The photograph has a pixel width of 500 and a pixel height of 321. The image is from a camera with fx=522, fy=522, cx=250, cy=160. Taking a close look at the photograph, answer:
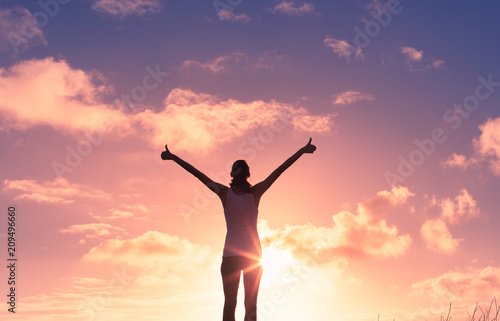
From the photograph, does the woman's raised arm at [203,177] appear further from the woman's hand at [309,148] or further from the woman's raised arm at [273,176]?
the woman's hand at [309,148]

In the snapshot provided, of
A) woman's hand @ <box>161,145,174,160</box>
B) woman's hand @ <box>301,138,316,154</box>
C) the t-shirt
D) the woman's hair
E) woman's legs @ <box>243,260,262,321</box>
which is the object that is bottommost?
woman's legs @ <box>243,260,262,321</box>

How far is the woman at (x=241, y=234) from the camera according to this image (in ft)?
24.2

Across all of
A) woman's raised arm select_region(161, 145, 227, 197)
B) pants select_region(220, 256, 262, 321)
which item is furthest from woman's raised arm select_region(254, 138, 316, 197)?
pants select_region(220, 256, 262, 321)

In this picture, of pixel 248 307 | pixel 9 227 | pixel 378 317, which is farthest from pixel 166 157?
pixel 9 227

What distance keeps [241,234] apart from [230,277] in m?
0.62

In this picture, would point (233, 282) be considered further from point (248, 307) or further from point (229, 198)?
point (229, 198)

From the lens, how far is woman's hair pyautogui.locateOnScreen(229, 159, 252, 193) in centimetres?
764

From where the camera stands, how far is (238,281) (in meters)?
7.40

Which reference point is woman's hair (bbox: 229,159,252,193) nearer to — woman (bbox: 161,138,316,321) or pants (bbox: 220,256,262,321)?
woman (bbox: 161,138,316,321)

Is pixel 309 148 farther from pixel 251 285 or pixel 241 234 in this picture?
pixel 251 285

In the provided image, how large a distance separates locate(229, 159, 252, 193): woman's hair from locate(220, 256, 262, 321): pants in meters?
1.02

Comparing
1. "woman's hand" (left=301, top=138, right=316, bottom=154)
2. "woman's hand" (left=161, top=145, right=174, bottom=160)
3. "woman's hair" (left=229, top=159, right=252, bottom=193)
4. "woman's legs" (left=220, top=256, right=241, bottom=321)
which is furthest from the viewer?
"woman's hand" (left=161, top=145, right=174, bottom=160)

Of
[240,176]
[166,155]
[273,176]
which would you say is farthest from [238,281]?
[166,155]

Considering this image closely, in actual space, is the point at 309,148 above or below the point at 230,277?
above
